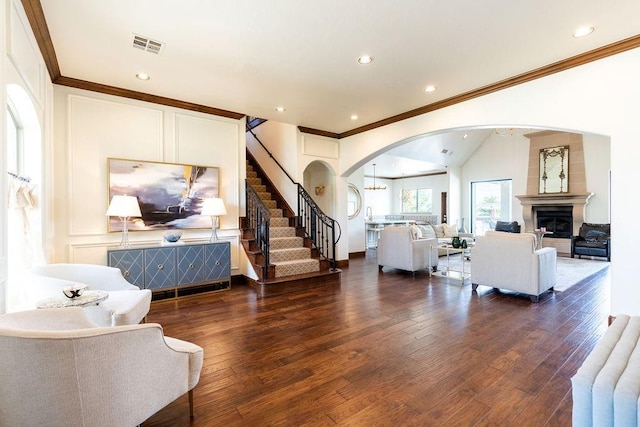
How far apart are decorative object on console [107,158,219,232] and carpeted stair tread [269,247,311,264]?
1.27 m

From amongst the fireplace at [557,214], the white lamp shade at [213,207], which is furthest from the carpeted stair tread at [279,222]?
the fireplace at [557,214]

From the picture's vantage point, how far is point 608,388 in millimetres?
1235

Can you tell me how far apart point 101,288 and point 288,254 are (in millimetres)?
2908

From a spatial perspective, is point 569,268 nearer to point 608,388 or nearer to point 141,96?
point 608,388

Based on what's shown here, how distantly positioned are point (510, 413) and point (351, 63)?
368cm

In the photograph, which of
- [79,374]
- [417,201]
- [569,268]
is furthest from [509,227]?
[79,374]

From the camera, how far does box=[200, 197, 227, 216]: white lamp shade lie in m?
4.71

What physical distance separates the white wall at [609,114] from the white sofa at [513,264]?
36.5 inches

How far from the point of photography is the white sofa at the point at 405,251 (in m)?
5.78

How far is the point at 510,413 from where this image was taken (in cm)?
189

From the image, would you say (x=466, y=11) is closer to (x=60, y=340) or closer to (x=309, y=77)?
(x=309, y=77)

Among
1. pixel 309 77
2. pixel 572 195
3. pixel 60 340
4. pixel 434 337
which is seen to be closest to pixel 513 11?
pixel 309 77

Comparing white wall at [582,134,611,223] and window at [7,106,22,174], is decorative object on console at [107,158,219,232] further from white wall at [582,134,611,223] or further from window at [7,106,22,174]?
white wall at [582,134,611,223]

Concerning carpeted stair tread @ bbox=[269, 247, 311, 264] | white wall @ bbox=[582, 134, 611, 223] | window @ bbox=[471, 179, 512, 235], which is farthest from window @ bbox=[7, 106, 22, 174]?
window @ bbox=[471, 179, 512, 235]
